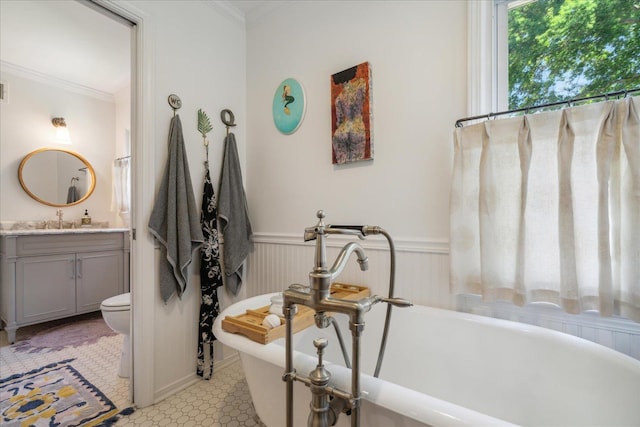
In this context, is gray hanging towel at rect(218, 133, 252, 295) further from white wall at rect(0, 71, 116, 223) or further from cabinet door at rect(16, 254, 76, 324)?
white wall at rect(0, 71, 116, 223)

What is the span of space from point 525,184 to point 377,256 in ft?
2.60

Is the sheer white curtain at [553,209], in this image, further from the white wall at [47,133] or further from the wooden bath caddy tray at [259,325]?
the white wall at [47,133]

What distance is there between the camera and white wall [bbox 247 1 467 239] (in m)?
1.52

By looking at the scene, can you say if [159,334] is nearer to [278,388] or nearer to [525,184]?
[278,388]

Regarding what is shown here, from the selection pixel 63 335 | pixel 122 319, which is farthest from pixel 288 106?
pixel 63 335

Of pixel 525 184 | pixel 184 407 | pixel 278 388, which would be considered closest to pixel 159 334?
pixel 184 407

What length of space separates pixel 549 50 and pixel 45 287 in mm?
3946

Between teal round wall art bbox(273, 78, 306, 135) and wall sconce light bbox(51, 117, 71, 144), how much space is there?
8.75 feet

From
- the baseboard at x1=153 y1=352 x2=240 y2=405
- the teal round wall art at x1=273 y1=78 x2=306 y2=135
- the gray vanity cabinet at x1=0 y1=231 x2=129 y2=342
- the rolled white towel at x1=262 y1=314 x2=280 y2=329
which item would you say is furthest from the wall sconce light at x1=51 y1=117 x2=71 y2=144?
the rolled white towel at x1=262 y1=314 x2=280 y2=329

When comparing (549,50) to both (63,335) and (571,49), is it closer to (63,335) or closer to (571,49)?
(571,49)

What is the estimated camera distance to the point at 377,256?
1.69 m

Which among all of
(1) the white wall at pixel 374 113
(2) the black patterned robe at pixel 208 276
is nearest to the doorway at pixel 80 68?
(2) the black patterned robe at pixel 208 276

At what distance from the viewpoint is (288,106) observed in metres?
2.07

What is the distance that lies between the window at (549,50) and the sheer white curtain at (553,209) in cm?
27
